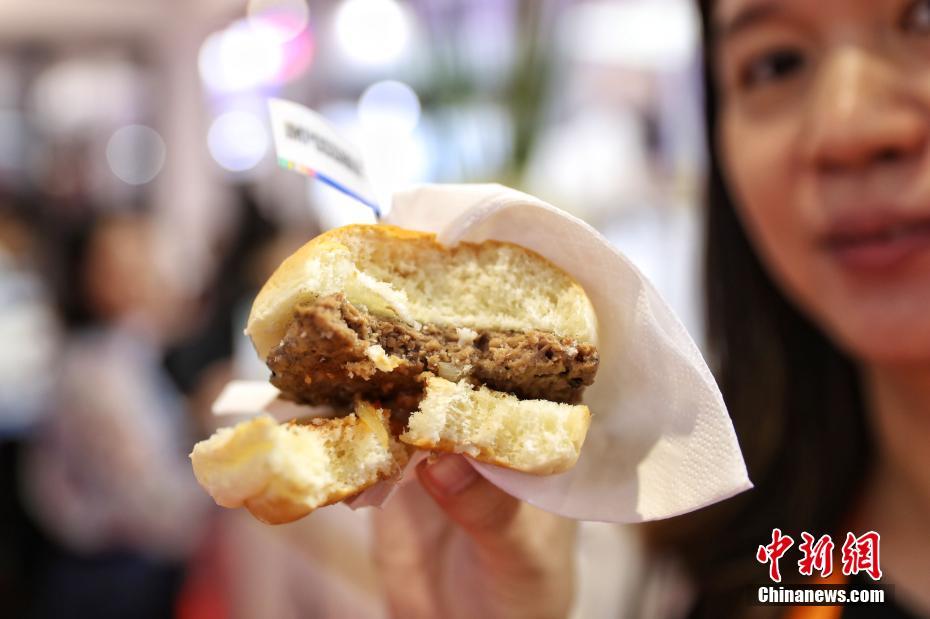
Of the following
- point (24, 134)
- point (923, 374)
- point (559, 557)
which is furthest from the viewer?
point (24, 134)

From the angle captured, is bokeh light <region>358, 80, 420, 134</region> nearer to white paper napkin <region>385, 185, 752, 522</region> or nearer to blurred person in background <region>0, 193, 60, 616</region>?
blurred person in background <region>0, 193, 60, 616</region>

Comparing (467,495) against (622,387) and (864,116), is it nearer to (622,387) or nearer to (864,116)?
(622,387)

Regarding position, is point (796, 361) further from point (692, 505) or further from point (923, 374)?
point (692, 505)

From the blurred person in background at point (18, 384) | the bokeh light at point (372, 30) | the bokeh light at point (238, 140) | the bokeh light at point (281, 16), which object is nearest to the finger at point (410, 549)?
the blurred person in background at point (18, 384)

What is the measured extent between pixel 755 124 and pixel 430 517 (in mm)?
866

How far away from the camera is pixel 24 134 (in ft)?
31.6

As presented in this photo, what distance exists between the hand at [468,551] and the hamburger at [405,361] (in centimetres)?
9

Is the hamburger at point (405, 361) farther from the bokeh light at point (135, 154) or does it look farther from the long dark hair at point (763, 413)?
the bokeh light at point (135, 154)

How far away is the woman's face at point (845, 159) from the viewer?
1154mm

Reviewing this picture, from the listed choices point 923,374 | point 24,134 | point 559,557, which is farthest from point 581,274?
point 24,134

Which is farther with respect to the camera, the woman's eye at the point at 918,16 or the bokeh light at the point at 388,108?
the bokeh light at the point at 388,108

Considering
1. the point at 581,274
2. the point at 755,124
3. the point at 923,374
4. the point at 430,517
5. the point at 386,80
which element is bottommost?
the point at 430,517

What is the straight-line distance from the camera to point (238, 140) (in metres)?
8.93

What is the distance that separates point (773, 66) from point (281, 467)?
1.07 metres
